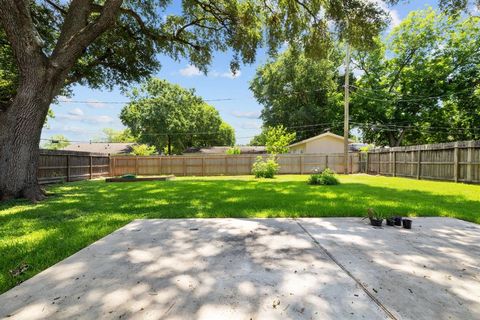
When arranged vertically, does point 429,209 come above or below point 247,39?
below

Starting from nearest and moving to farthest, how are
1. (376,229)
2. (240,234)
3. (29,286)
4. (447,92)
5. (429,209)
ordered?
(29,286)
(240,234)
(376,229)
(429,209)
(447,92)

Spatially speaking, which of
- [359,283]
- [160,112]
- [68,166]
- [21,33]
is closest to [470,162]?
[359,283]

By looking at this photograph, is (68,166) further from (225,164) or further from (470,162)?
(470,162)

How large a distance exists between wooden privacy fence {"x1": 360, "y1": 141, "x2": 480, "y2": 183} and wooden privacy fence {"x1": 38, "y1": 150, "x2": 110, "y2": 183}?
17.3 meters

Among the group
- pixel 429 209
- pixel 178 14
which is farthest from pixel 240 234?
pixel 178 14

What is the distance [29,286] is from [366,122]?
27.4 metres

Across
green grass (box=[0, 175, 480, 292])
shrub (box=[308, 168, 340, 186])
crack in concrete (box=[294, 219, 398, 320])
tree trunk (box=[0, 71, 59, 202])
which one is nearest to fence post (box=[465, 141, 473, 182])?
green grass (box=[0, 175, 480, 292])

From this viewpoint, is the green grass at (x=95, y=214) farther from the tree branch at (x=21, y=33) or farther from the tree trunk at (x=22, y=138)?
the tree branch at (x=21, y=33)

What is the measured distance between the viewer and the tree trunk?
6617 mm

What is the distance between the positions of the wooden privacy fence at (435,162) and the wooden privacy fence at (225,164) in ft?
11.7

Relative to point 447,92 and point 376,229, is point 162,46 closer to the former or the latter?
point 376,229

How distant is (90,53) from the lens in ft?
37.2

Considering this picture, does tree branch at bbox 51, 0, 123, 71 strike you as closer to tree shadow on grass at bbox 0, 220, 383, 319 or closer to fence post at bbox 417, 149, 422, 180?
tree shadow on grass at bbox 0, 220, 383, 319

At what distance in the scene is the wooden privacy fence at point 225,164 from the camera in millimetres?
20188
